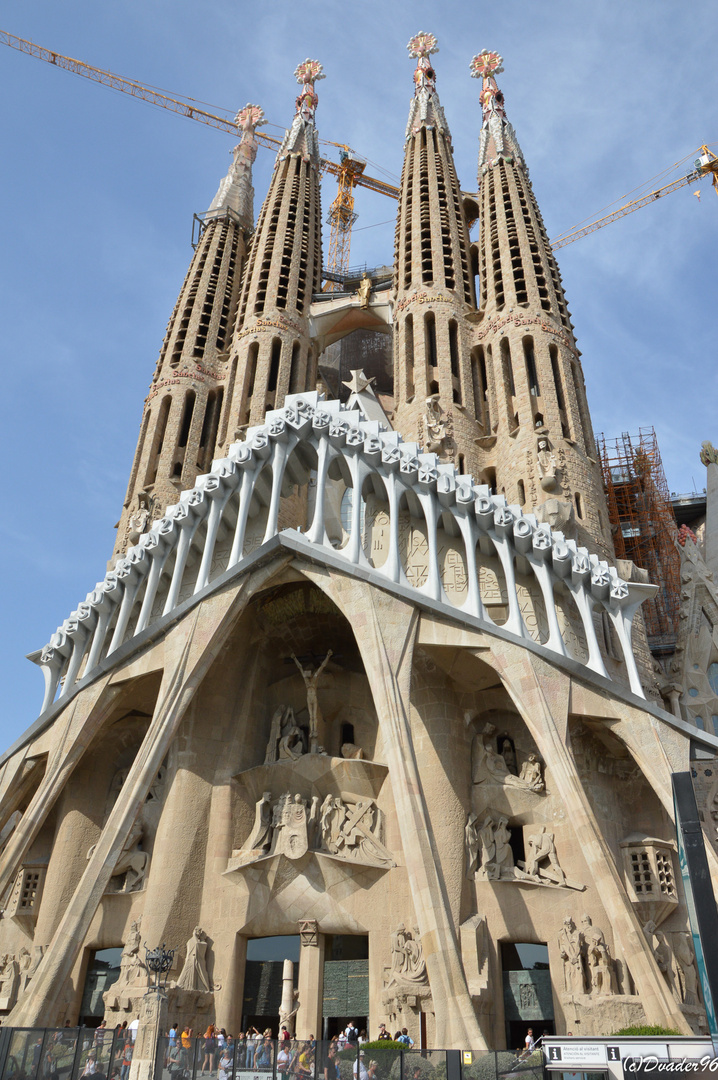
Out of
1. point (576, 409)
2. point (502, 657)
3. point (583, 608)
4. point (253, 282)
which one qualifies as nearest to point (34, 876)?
point (502, 657)

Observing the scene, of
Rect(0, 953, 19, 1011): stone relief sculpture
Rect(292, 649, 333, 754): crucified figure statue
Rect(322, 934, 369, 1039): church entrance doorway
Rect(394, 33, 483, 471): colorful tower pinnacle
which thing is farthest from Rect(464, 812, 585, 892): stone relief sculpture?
Rect(0, 953, 19, 1011): stone relief sculpture

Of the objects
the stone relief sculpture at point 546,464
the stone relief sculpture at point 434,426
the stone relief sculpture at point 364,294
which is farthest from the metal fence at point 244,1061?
the stone relief sculpture at point 364,294

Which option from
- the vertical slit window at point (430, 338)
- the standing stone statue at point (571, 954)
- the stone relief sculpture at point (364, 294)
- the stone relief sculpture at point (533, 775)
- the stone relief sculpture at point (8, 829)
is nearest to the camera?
the standing stone statue at point (571, 954)

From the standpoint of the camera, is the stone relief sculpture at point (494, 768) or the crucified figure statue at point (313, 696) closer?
the stone relief sculpture at point (494, 768)

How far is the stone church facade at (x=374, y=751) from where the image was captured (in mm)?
14273

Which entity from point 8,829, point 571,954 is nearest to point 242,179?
point 8,829

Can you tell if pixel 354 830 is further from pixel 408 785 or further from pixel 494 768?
pixel 408 785

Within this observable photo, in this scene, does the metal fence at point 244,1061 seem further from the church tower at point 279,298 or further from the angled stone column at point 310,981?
the church tower at point 279,298

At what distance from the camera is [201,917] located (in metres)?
16.5

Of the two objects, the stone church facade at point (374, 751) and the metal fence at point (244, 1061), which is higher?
the stone church facade at point (374, 751)

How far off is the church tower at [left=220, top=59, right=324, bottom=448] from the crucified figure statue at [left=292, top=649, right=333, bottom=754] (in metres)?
7.64

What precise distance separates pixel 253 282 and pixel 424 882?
19978 millimetres

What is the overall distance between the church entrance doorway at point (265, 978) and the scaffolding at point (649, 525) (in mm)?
14312

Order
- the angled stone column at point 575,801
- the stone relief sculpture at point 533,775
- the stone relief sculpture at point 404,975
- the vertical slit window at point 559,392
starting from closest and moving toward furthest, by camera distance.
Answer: the angled stone column at point 575,801, the stone relief sculpture at point 404,975, the stone relief sculpture at point 533,775, the vertical slit window at point 559,392
